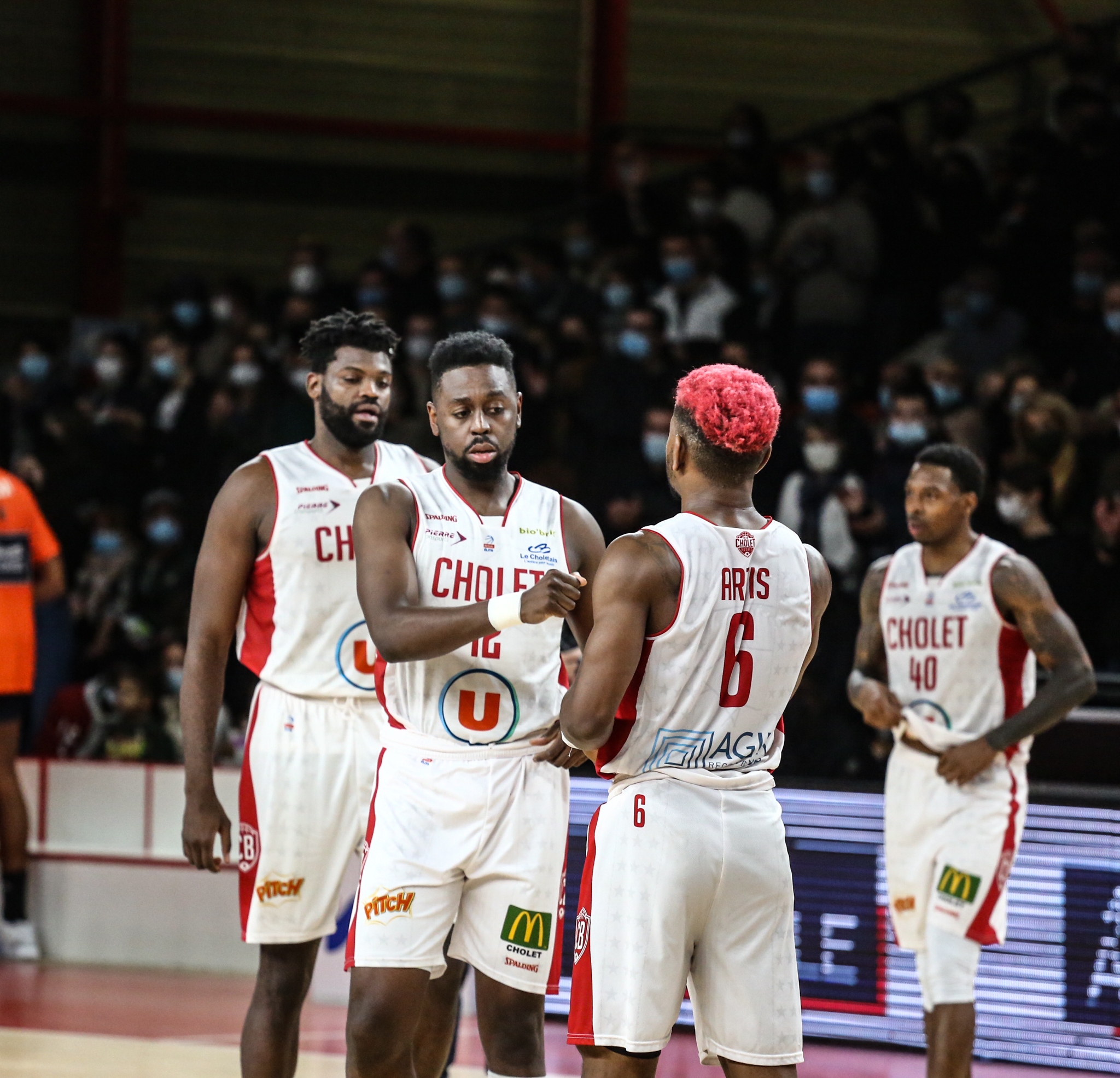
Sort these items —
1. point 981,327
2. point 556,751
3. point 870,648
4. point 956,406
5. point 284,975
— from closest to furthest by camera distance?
1. point 556,751
2. point 284,975
3. point 870,648
4. point 956,406
5. point 981,327

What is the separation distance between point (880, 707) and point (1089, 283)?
18.2 feet

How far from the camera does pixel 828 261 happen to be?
37.3 ft

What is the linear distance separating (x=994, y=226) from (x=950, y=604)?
22.3ft

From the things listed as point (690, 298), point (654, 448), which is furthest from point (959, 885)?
point (690, 298)

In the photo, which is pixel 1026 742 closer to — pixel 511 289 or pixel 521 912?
pixel 521 912

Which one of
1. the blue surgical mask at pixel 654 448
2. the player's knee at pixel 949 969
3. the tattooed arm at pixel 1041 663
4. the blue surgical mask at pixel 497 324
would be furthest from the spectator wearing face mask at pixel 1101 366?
the player's knee at pixel 949 969

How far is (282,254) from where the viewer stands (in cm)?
1588

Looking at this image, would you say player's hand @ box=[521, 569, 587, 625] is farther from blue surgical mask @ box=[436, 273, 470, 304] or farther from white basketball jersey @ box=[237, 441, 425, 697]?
blue surgical mask @ box=[436, 273, 470, 304]

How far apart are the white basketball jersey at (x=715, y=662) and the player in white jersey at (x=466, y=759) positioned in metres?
0.60

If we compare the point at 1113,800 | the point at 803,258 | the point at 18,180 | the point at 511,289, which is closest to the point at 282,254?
the point at 18,180

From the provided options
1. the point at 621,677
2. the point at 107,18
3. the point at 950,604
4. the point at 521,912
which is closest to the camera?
the point at 621,677

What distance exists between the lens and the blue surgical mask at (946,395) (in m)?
9.70

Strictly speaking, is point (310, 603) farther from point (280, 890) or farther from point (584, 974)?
point (584, 974)

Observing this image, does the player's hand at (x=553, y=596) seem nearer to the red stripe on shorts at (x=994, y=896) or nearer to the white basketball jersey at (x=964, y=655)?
the white basketball jersey at (x=964, y=655)
